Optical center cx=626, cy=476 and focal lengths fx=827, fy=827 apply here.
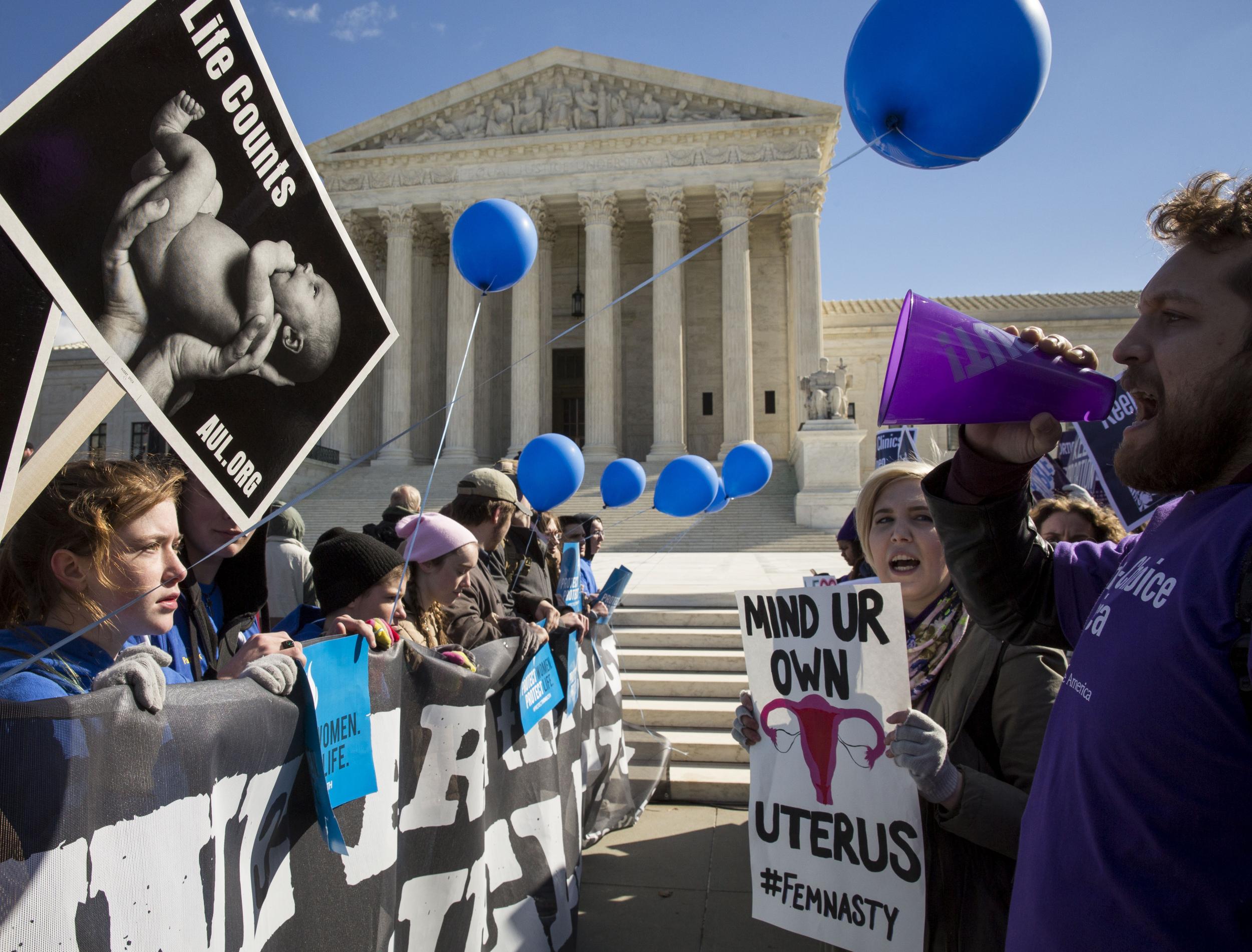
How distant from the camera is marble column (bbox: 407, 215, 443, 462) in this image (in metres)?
29.7

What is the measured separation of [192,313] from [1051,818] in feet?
6.42

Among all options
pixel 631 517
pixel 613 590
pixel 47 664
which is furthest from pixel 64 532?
pixel 631 517

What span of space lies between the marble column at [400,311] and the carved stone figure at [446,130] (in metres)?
2.86

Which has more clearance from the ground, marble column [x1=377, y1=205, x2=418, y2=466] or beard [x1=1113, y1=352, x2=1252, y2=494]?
marble column [x1=377, y1=205, x2=418, y2=466]

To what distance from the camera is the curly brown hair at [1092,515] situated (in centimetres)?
396

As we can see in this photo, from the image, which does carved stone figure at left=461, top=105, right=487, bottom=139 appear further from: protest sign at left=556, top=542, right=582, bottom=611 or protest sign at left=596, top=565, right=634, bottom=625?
protest sign at left=596, top=565, right=634, bottom=625

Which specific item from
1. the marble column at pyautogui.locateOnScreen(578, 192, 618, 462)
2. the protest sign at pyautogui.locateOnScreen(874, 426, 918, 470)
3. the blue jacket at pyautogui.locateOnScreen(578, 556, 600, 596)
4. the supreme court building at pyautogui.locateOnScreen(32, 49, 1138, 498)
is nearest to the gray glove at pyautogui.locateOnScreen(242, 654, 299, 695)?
the blue jacket at pyautogui.locateOnScreen(578, 556, 600, 596)

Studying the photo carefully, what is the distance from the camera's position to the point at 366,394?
30.3m

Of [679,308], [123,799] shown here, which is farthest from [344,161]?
[123,799]

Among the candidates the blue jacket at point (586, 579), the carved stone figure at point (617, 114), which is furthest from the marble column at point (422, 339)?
the blue jacket at point (586, 579)

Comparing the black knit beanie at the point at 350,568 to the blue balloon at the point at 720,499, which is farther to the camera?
the blue balloon at the point at 720,499

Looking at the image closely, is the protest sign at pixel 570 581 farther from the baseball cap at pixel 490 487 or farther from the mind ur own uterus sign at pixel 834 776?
the mind ur own uterus sign at pixel 834 776

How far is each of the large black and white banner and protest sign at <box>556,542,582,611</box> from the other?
72.3 inches

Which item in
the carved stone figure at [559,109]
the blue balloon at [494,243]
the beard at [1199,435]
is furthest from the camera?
the carved stone figure at [559,109]
